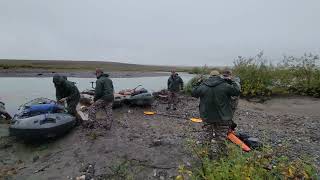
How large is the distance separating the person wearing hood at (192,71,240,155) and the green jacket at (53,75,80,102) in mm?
5105

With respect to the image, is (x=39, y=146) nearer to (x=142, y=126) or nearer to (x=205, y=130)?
(x=142, y=126)

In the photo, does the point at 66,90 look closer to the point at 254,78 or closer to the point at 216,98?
the point at 216,98

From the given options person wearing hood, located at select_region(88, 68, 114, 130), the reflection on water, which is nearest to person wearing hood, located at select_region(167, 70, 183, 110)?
person wearing hood, located at select_region(88, 68, 114, 130)

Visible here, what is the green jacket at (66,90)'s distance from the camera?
492 inches

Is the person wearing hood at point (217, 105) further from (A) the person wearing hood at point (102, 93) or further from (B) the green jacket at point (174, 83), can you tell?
(B) the green jacket at point (174, 83)

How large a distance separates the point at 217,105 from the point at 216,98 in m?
0.15

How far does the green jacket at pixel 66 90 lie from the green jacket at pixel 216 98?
16.8 feet

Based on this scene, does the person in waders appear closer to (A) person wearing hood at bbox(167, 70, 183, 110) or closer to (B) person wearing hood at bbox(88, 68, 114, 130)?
(B) person wearing hood at bbox(88, 68, 114, 130)

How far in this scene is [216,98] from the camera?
28.5 ft

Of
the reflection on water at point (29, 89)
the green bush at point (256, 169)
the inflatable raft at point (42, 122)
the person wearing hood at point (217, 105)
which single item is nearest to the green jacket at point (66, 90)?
the inflatable raft at point (42, 122)

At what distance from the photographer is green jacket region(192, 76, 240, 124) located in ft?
28.4

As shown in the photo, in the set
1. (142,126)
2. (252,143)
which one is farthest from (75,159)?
(252,143)

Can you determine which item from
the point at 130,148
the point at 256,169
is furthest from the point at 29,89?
the point at 256,169

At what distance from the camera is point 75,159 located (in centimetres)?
1087
